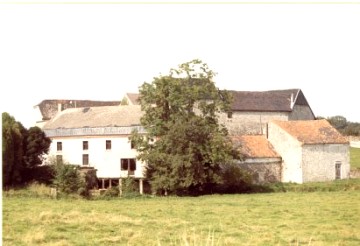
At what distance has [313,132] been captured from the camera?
44.3 meters

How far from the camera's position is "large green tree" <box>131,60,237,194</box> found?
3550cm

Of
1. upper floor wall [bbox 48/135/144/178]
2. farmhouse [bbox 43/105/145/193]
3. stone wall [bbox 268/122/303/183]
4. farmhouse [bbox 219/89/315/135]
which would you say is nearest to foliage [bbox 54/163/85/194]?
farmhouse [bbox 43/105/145/193]

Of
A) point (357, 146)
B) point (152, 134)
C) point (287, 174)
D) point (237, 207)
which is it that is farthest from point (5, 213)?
point (357, 146)

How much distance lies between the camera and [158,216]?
71.9 feet

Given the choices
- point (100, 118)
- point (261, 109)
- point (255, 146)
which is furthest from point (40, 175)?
point (261, 109)

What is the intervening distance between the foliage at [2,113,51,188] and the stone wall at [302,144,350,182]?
20.0 meters

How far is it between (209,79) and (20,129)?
13322 mm

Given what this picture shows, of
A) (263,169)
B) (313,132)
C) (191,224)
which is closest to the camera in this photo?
(191,224)

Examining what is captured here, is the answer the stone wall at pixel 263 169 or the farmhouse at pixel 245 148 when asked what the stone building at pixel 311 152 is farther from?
the stone wall at pixel 263 169

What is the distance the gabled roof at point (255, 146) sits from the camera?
43.2m

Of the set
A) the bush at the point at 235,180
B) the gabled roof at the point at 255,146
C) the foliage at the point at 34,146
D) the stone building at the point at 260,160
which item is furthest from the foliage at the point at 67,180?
the gabled roof at the point at 255,146

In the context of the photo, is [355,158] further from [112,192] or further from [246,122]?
[112,192]

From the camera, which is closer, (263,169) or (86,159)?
(86,159)

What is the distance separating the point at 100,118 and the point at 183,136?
1130 centimetres
